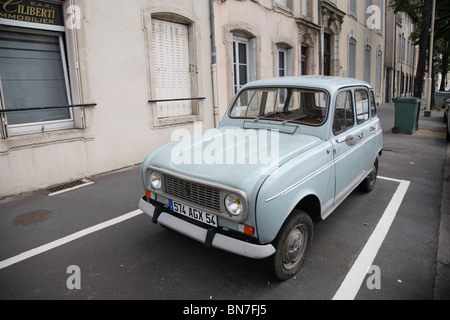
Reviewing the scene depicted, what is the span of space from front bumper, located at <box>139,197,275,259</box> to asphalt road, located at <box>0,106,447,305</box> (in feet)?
1.46

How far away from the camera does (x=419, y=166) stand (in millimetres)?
6988

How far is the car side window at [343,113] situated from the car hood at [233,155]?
1.49 ft

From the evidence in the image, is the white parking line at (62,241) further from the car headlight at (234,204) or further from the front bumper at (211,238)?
the car headlight at (234,204)

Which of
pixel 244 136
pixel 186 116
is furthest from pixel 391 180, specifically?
pixel 186 116

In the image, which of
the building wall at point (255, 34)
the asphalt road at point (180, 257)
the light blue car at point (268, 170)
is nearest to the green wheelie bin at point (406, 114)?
the building wall at point (255, 34)

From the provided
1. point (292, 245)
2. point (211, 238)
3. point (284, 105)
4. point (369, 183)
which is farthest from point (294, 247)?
point (369, 183)

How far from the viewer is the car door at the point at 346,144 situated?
3.59 m

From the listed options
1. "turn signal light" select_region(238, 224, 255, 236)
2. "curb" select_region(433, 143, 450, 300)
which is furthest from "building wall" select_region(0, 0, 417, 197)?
"curb" select_region(433, 143, 450, 300)

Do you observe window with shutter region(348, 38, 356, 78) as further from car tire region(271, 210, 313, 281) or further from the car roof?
car tire region(271, 210, 313, 281)

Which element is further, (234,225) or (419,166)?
(419,166)

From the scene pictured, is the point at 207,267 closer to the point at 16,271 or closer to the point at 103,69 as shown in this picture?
the point at 16,271

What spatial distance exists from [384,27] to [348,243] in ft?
86.9

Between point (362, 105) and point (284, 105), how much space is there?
4.35 feet

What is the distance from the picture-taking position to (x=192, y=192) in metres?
2.87
